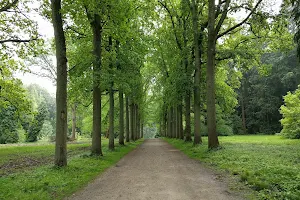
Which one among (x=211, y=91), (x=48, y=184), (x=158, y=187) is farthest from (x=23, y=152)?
(x=158, y=187)

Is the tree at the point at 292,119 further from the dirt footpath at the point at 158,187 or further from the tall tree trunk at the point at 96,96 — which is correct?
the dirt footpath at the point at 158,187

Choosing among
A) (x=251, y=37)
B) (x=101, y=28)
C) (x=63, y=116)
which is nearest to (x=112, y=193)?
(x=63, y=116)

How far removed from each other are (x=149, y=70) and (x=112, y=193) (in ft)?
113

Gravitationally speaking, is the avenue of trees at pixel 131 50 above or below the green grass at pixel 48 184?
above

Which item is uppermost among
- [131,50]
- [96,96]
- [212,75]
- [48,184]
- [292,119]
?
[131,50]

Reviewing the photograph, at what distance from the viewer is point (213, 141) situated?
51.9ft

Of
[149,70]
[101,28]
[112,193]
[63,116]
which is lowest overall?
[112,193]

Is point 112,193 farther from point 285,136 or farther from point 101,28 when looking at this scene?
point 285,136

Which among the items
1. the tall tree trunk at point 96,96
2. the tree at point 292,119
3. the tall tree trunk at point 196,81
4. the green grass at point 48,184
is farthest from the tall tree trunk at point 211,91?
the tree at point 292,119

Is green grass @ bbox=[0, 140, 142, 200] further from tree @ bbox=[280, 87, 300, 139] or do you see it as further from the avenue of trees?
tree @ bbox=[280, 87, 300, 139]

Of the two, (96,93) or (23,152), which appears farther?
(23,152)

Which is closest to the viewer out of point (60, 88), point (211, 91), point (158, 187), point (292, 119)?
point (158, 187)

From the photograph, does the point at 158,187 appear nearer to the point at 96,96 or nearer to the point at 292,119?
the point at 96,96

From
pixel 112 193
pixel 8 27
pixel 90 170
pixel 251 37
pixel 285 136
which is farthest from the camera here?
pixel 285 136
